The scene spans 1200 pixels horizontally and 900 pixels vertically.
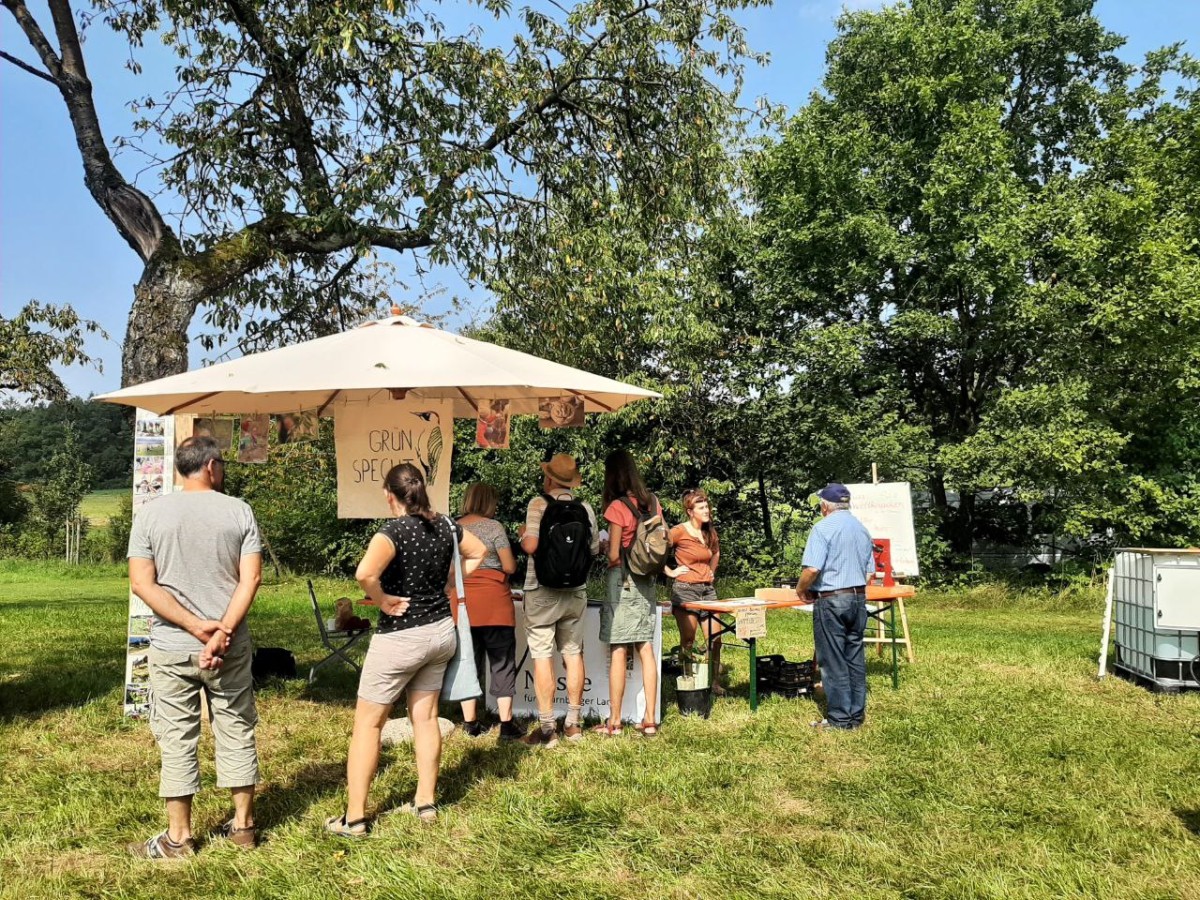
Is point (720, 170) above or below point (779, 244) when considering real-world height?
below

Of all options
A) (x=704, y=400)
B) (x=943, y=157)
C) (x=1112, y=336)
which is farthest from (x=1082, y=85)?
(x=704, y=400)

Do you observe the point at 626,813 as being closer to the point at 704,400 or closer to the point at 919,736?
the point at 919,736

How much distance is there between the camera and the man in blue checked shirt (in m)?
6.02

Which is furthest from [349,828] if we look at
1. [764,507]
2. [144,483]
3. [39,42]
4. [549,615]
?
[764,507]

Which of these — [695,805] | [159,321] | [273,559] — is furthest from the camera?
[273,559]

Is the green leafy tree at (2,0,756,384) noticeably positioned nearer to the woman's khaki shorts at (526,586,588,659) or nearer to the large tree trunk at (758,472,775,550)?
the woman's khaki shorts at (526,586,588,659)

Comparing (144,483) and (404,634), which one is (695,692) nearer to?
(404,634)

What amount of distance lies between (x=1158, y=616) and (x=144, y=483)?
293 inches

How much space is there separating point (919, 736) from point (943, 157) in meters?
14.3

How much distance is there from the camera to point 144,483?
6215mm

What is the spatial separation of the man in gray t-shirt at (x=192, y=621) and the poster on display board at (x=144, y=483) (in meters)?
2.57

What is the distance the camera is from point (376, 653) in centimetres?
395

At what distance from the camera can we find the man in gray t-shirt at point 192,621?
145 inches

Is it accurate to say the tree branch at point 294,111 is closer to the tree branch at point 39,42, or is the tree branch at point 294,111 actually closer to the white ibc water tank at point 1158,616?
the tree branch at point 39,42
